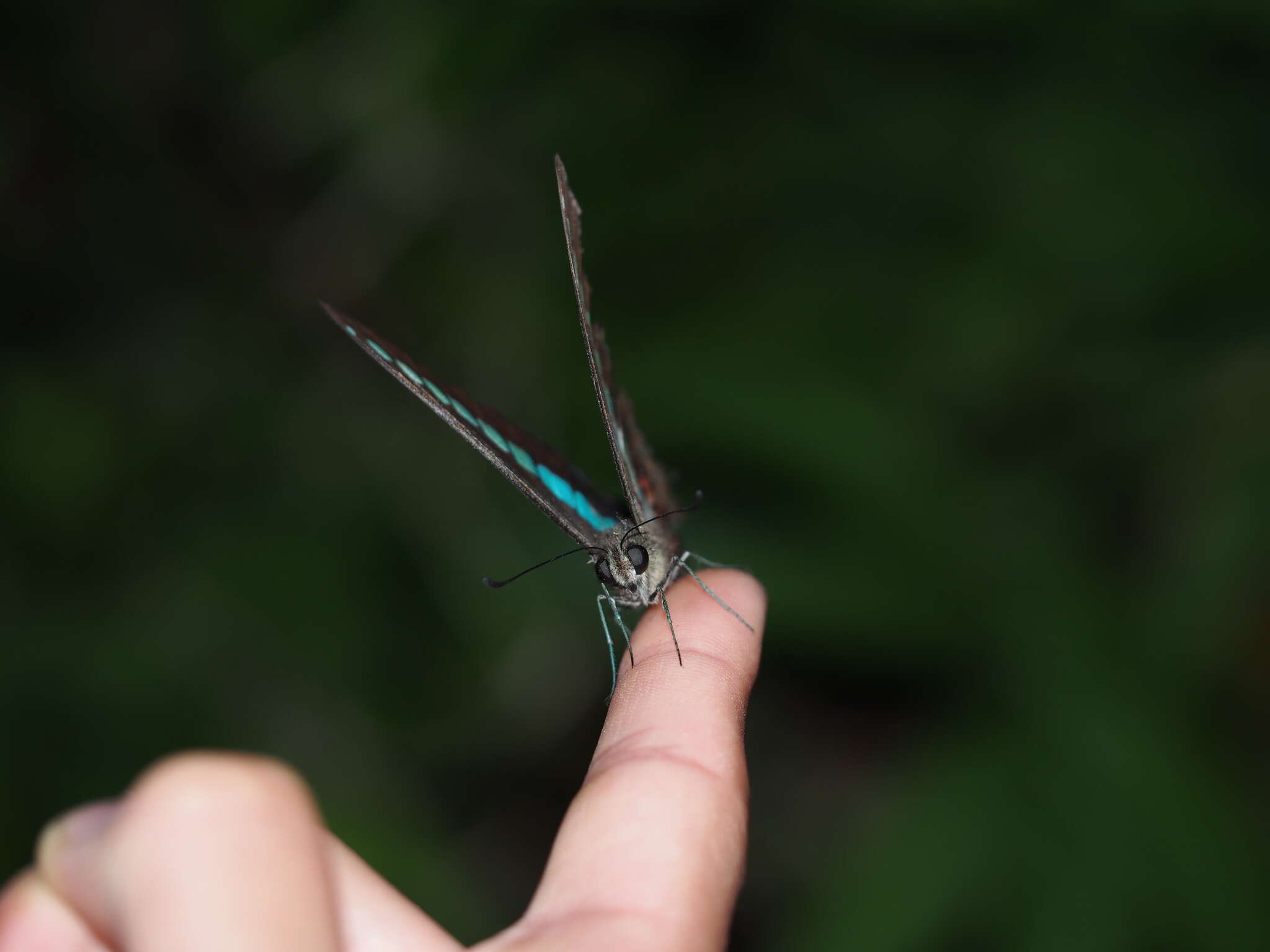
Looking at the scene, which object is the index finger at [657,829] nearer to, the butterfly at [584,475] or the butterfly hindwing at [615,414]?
the butterfly at [584,475]

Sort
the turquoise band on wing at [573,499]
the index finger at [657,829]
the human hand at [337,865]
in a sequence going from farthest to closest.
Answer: the turquoise band on wing at [573,499], the index finger at [657,829], the human hand at [337,865]

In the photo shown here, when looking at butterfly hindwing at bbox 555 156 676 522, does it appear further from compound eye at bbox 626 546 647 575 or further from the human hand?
the human hand

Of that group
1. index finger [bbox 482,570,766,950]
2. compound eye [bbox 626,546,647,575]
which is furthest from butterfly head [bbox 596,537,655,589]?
index finger [bbox 482,570,766,950]

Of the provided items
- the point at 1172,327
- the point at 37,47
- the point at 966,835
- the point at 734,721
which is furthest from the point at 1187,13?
the point at 37,47

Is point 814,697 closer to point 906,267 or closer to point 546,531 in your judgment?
point 546,531

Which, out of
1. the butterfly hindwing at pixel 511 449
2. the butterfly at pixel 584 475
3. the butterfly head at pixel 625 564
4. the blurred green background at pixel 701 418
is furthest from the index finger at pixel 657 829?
the blurred green background at pixel 701 418

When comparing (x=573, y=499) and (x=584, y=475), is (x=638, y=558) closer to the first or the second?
(x=573, y=499)
